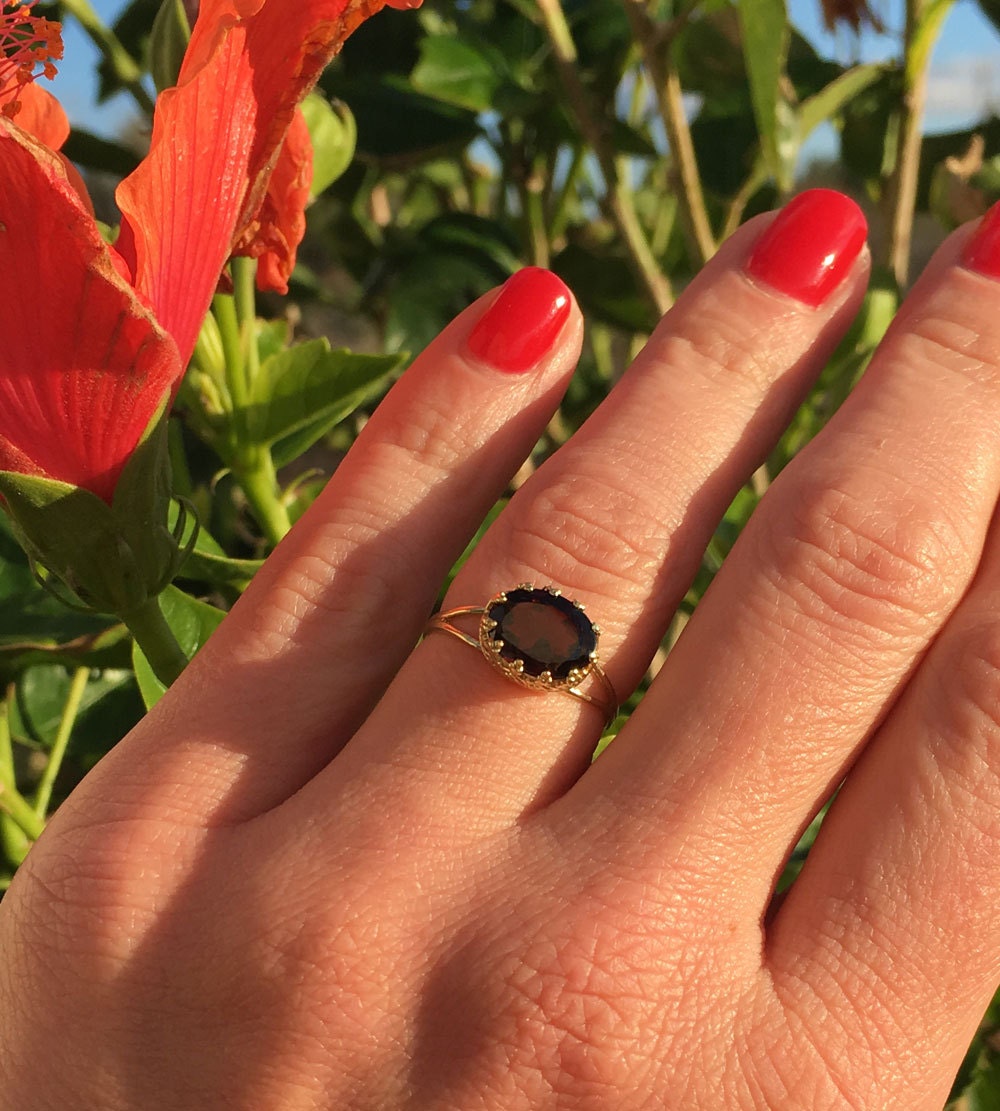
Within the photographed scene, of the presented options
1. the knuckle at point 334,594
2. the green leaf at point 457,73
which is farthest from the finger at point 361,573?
the green leaf at point 457,73

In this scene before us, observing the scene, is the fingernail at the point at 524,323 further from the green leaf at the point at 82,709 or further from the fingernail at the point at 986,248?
the green leaf at the point at 82,709

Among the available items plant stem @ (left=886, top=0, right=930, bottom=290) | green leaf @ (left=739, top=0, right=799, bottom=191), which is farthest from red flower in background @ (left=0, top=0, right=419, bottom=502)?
Result: plant stem @ (left=886, top=0, right=930, bottom=290)

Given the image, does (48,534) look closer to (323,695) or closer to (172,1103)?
(323,695)

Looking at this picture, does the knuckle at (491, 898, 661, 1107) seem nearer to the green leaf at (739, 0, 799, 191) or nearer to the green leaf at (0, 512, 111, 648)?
the green leaf at (0, 512, 111, 648)

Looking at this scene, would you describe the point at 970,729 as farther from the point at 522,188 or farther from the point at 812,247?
the point at 522,188

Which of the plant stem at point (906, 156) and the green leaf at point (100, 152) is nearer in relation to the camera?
the plant stem at point (906, 156)

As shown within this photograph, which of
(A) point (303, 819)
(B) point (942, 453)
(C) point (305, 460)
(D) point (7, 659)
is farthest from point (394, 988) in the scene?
(C) point (305, 460)

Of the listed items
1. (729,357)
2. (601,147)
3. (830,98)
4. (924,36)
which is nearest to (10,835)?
(729,357)
